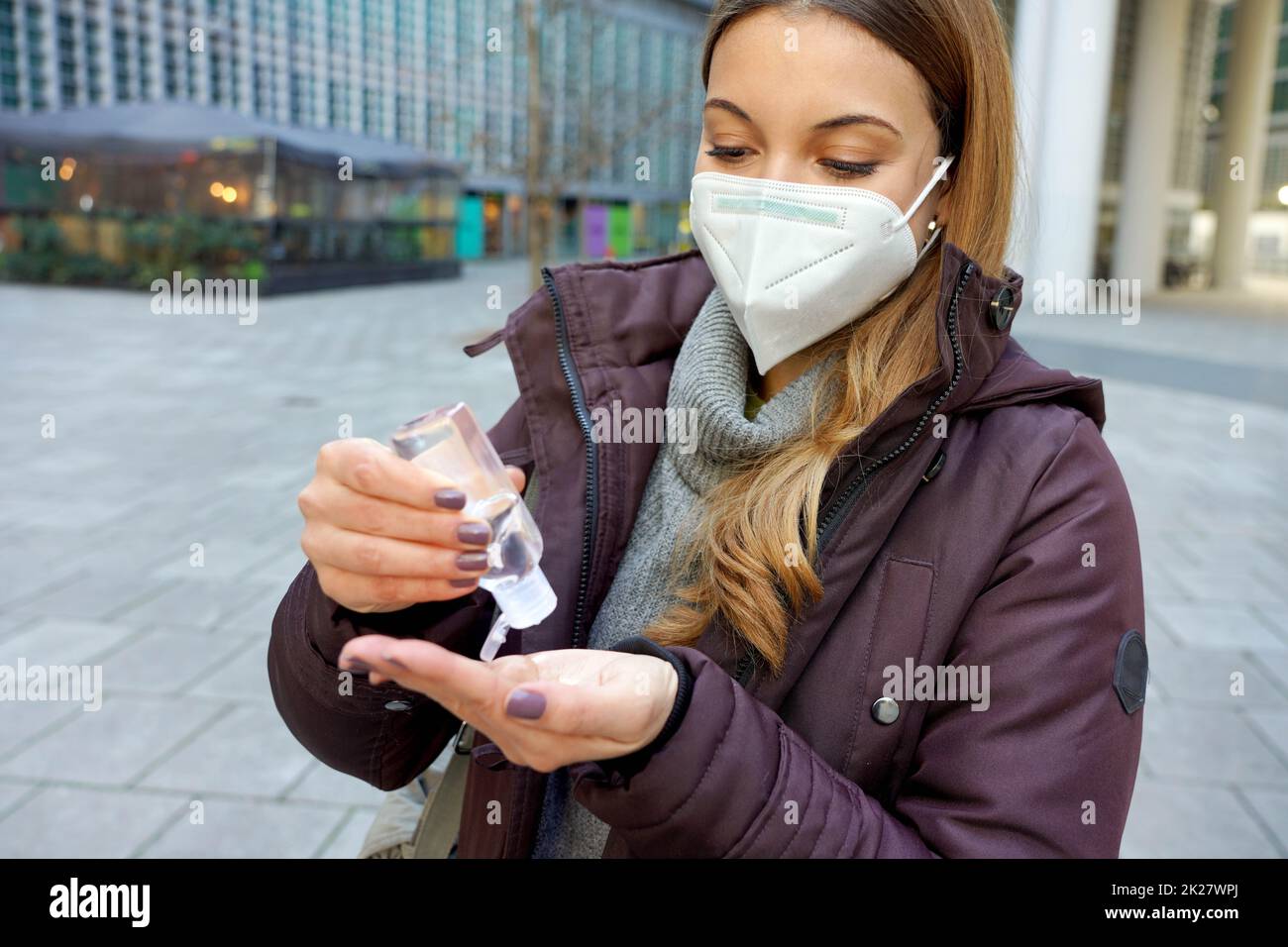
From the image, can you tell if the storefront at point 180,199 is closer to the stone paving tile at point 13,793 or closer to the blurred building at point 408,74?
the blurred building at point 408,74

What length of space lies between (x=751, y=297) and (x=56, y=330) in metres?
14.5

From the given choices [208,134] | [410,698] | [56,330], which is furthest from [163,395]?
[208,134]

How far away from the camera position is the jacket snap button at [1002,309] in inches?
50.1

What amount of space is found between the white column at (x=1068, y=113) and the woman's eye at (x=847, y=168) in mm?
17050

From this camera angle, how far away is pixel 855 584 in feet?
4.07

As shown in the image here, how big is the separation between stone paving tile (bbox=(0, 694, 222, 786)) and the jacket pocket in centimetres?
297

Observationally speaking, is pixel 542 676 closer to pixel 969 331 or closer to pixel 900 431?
A: pixel 900 431

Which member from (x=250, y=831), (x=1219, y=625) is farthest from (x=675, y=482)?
(x=1219, y=625)

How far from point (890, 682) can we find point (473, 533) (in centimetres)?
54

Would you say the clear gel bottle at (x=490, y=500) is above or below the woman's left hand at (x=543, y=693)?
above

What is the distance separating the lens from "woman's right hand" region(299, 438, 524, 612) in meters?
0.97

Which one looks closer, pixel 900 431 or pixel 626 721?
pixel 626 721

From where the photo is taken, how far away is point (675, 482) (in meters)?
1.48

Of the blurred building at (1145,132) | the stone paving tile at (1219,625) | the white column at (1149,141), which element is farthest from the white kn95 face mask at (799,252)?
the white column at (1149,141)
